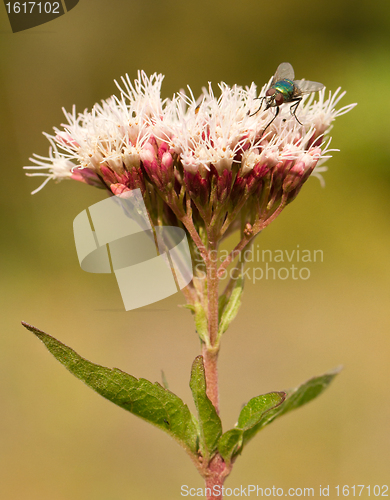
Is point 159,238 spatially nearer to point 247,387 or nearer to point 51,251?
point 247,387

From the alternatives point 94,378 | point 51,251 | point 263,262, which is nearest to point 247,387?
point 263,262

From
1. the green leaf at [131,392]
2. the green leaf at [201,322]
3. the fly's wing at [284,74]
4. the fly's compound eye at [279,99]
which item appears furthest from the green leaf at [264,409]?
the fly's wing at [284,74]

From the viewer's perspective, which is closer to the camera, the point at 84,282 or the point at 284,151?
the point at 284,151

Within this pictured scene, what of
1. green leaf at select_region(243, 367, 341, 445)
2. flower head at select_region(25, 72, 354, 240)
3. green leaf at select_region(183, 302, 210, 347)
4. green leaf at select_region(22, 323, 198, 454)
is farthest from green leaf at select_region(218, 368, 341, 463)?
flower head at select_region(25, 72, 354, 240)

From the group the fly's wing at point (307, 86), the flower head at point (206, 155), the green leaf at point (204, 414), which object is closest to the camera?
the green leaf at point (204, 414)

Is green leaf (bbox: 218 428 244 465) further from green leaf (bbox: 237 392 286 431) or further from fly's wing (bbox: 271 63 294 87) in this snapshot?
fly's wing (bbox: 271 63 294 87)

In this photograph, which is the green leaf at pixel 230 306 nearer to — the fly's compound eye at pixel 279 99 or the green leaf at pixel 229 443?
the green leaf at pixel 229 443
